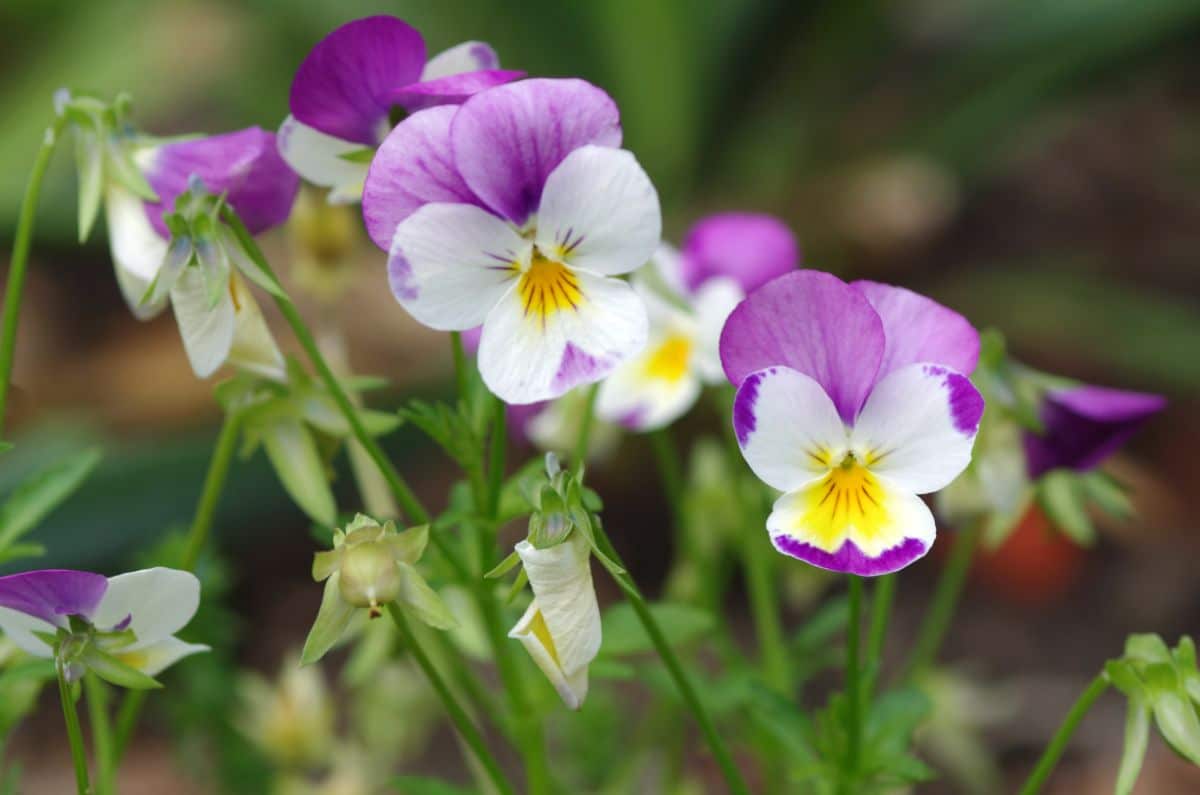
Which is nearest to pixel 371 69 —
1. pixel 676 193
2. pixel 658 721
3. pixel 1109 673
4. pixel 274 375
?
pixel 274 375

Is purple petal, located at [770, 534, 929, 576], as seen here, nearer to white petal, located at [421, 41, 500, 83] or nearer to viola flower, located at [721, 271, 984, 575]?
viola flower, located at [721, 271, 984, 575]

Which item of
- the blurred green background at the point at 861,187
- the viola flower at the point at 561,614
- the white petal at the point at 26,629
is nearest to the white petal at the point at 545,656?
the viola flower at the point at 561,614

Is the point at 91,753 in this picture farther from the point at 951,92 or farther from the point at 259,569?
the point at 951,92

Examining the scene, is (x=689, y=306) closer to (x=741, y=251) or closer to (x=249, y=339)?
(x=741, y=251)

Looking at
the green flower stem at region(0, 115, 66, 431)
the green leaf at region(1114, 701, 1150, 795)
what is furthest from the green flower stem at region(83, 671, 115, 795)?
the green leaf at region(1114, 701, 1150, 795)

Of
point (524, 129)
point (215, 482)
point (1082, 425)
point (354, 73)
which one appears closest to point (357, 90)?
point (354, 73)
